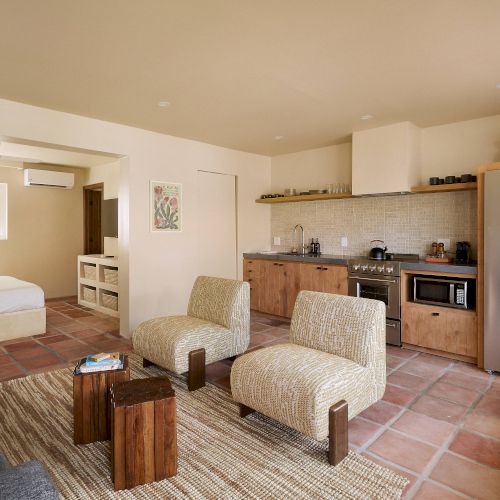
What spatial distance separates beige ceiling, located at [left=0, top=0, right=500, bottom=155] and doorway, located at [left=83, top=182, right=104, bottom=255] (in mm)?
3636

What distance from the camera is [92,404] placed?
223cm

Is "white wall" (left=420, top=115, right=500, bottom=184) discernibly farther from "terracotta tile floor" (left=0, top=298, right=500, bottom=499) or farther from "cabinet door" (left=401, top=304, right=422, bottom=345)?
"terracotta tile floor" (left=0, top=298, right=500, bottom=499)

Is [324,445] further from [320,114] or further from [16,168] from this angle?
[16,168]

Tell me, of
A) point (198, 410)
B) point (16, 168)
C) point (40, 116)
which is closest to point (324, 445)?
point (198, 410)

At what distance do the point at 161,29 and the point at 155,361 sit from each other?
2.50 metres

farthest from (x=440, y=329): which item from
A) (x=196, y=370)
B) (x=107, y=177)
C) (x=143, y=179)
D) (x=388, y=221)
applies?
(x=107, y=177)

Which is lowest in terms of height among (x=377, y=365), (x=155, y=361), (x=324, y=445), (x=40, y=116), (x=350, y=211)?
(x=324, y=445)

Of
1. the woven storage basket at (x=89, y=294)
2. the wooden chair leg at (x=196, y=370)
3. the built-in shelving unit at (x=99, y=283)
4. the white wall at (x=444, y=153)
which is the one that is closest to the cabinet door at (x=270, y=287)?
the white wall at (x=444, y=153)

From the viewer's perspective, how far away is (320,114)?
159 inches

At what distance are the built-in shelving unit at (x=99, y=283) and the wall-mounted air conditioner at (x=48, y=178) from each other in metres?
1.42

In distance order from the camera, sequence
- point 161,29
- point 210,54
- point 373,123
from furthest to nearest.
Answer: point 373,123 → point 210,54 → point 161,29

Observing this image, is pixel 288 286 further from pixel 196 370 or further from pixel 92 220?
pixel 92 220

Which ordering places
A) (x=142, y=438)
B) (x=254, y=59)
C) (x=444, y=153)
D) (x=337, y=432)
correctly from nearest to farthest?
(x=142, y=438) → (x=337, y=432) → (x=254, y=59) → (x=444, y=153)

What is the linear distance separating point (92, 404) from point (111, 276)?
12.8 feet
